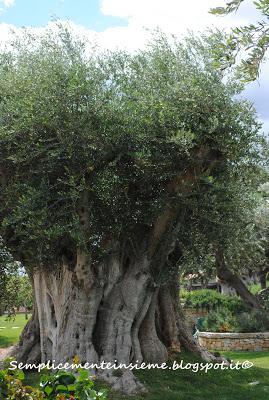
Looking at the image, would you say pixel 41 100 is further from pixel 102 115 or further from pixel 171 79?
pixel 171 79

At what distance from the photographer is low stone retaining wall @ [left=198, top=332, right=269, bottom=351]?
72.3ft

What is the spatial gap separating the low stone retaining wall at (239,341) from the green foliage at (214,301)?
10.3 ft

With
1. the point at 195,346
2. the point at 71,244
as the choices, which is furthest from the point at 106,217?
the point at 195,346

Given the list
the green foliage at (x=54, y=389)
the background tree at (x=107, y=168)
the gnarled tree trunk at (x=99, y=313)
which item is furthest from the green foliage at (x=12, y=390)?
the gnarled tree trunk at (x=99, y=313)

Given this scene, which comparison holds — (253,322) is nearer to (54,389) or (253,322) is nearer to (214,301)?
(214,301)

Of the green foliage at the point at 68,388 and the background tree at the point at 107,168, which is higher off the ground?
the background tree at the point at 107,168

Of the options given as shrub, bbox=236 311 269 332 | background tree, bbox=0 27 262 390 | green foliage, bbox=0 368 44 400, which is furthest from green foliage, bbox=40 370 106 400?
shrub, bbox=236 311 269 332

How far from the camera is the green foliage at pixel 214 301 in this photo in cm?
2597

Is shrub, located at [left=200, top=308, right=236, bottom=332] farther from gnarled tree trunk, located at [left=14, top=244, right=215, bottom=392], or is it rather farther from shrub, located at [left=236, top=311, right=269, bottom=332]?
gnarled tree trunk, located at [left=14, top=244, right=215, bottom=392]

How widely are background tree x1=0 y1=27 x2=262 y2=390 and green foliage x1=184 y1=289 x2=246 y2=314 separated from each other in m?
13.2

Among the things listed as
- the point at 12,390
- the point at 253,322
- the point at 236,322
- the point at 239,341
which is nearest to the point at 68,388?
the point at 12,390

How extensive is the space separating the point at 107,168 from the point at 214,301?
705 inches

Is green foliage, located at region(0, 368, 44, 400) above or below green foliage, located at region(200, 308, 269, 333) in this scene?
below

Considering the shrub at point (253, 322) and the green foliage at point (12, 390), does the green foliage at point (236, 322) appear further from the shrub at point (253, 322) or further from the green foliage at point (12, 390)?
the green foliage at point (12, 390)
